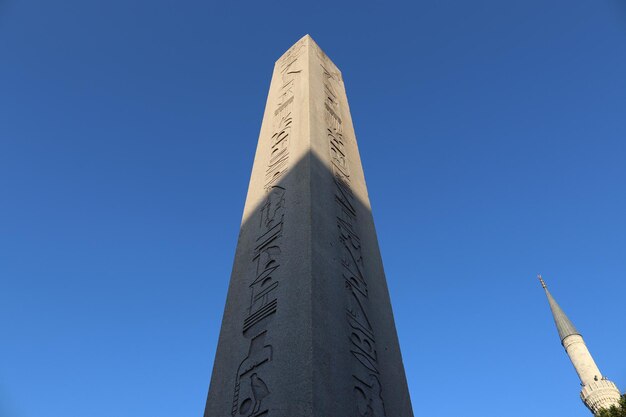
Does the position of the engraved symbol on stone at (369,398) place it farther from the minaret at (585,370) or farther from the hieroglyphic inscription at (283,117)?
the minaret at (585,370)

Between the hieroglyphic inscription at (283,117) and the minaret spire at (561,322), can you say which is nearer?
the hieroglyphic inscription at (283,117)

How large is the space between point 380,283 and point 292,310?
5.21 ft

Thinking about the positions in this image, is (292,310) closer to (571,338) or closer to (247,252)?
(247,252)

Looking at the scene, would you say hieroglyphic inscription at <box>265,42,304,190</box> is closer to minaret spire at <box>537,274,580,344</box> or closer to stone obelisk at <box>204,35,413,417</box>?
stone obelisk at <box>204,35,413,417</box>

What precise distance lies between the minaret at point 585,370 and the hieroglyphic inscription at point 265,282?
2401 centimetres

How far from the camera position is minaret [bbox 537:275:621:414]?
86.5ft

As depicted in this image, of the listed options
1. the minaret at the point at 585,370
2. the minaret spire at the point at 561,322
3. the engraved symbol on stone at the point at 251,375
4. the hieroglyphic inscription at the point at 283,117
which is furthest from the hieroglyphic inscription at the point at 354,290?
the minaret spire at the point at 561,322

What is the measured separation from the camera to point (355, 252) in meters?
4.88

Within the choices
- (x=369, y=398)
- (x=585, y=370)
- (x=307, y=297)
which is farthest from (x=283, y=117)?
(x=585, y=370)

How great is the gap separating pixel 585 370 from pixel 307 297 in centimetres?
3210

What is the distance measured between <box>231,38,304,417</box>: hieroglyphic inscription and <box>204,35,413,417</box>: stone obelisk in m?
0.01

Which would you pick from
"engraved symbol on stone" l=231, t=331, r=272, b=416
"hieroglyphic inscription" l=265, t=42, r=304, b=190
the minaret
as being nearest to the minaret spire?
the minaret

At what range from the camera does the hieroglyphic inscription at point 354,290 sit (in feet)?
11.7

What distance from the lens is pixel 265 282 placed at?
4.30 meters
